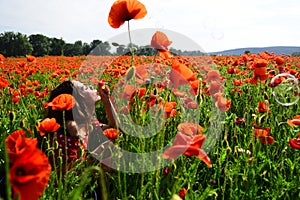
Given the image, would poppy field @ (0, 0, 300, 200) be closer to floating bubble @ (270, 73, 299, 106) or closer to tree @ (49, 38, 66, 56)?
floating bubble @ (270, 73, 299, 106)

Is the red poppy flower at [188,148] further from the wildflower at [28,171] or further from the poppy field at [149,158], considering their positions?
the wildflower at [28,171]

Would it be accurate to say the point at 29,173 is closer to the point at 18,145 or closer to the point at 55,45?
the point at 18,145

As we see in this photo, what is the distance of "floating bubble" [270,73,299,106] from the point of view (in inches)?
95.4

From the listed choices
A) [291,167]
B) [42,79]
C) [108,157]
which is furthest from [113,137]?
[42,79]

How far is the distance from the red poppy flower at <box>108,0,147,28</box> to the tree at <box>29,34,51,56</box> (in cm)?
3320

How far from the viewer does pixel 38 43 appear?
36.0m

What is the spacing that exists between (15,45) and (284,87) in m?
30.8

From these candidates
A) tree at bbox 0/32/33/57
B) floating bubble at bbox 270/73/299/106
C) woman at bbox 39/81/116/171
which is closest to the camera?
woman at bbox 39/81/116/171

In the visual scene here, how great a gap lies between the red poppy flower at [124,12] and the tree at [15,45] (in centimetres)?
3068

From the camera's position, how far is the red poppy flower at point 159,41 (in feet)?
5.27

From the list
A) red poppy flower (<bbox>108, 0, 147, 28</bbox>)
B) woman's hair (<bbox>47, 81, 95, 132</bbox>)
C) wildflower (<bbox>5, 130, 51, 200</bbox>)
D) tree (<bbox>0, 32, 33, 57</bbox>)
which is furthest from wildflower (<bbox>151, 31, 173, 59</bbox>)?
tree (<bbox>0, 32, 33, 57</bbox>)

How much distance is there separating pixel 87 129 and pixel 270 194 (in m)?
1.15

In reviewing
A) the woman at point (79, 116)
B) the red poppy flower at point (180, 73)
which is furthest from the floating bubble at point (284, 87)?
the woman at point (79, 116)

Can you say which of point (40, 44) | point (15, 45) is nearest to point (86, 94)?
point (15, 45)
